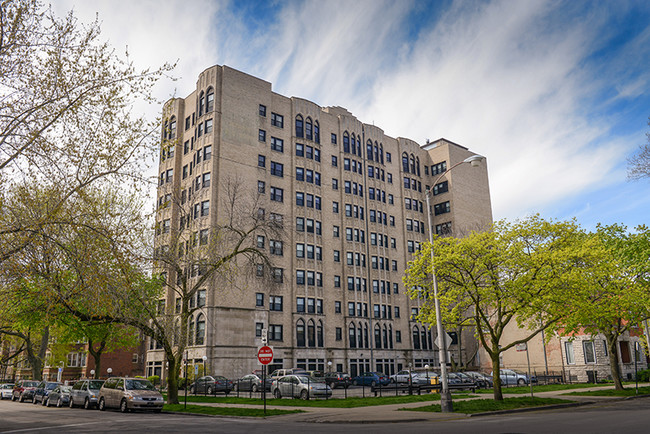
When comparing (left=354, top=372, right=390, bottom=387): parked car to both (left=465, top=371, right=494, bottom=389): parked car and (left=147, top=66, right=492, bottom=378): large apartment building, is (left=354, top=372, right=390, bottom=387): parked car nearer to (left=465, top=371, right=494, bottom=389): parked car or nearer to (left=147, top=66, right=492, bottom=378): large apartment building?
(left=465, top=371, right=494, bottom=389): parked car

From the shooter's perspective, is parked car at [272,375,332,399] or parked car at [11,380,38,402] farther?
parked car at [11,380,38,402]

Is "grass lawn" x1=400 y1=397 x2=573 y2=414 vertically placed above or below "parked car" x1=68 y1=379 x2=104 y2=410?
below

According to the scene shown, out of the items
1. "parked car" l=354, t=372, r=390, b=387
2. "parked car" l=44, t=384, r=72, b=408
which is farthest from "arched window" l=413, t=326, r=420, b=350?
"parked car" l=44, t=384, r=72, b=408

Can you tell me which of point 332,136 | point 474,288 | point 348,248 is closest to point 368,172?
point 332,136

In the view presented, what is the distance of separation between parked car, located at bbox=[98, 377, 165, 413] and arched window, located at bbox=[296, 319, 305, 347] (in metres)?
30.1

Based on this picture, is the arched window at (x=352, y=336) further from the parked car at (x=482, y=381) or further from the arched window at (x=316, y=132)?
the arched window at (x=316, y=132)

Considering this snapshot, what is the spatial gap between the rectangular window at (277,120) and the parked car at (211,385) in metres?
30.9

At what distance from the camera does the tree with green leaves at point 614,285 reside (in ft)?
82.4

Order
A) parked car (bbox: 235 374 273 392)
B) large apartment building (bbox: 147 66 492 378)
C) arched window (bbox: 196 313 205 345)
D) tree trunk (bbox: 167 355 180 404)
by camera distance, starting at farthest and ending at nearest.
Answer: large apartment building (bbox: 147 66 492 378)
arched window (bbox: 196 313 205 345)
parked car (bbox: 235 374 273 392)
tree trunk (bbox: 167 355 180 404)

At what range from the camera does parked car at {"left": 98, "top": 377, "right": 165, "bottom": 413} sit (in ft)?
80.9

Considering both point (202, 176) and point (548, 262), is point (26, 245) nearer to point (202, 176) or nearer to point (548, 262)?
point (548, 262)

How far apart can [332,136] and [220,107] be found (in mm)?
16521

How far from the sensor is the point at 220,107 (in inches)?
2211

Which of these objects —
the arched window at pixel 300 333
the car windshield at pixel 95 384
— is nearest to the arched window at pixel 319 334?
the arched window at pixel 300 333
